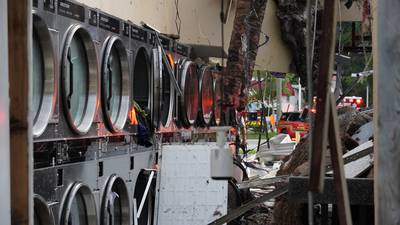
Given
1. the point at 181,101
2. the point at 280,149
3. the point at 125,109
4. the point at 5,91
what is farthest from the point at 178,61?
the point at 280,149

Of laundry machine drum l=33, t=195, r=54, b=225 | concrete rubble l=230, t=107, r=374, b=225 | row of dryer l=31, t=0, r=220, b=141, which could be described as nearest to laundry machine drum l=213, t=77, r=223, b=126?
concrete rubble l=230, t=107, r=374, b=225

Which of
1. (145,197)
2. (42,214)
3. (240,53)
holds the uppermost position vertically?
(240,53)

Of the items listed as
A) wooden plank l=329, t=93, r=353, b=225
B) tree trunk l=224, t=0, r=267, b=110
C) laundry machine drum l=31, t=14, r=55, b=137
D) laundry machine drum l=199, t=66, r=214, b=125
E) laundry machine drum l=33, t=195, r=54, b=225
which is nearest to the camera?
wooden plank l=329, t=93, r=353, b=225

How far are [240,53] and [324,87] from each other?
28.1ft

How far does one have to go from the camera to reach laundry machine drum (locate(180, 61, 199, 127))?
9.07 metres

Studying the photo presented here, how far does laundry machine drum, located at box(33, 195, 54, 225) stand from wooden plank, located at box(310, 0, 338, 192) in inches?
120

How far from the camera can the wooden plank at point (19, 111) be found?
242cm

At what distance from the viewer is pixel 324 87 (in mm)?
2275

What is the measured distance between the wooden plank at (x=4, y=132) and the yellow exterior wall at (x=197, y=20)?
15.0ft

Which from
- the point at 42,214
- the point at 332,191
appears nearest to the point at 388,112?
the point at 332,191

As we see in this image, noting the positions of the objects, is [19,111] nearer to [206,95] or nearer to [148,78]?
[148,78]

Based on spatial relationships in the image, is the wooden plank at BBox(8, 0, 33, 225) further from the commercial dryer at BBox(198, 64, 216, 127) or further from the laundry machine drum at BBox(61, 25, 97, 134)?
the commercial dryer at BBox(198, 64, 216, 127)

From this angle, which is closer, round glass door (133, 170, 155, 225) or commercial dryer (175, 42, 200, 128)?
round glass door (133, 170, 155, 225)

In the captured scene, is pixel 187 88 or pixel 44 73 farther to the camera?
pixel 187 88
